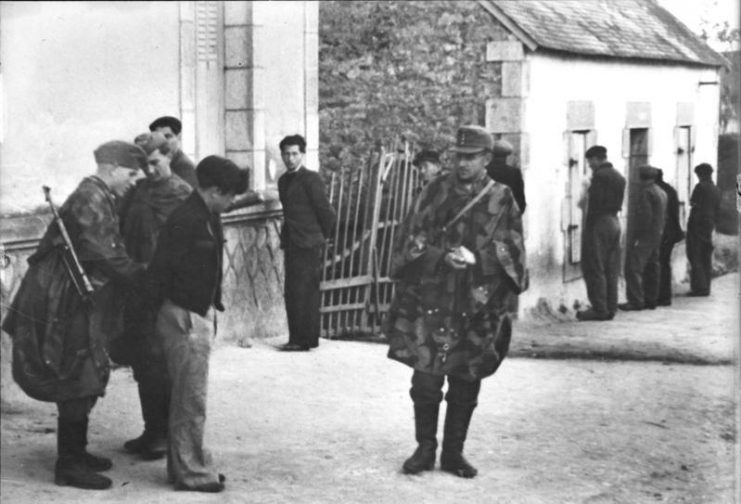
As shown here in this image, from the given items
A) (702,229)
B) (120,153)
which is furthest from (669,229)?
(120,153)

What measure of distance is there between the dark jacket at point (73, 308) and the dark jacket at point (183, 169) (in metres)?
0.32

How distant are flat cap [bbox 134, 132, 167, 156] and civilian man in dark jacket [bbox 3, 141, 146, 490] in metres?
0.03

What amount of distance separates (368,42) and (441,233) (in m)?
2.70

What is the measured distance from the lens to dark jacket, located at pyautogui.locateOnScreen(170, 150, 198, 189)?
4805 mm

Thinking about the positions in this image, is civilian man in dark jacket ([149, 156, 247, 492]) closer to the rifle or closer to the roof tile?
the rifle

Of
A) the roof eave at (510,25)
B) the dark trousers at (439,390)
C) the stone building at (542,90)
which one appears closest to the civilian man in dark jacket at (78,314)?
the dark trousers at (439,390)

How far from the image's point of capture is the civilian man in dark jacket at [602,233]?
5750mm

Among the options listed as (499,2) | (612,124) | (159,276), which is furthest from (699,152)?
(499,2)

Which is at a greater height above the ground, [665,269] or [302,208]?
[302,208]

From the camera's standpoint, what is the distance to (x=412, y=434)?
5.35 m

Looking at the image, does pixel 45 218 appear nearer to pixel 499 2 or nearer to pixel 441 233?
pixel 441 233

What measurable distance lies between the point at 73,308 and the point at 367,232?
3132 millimetres

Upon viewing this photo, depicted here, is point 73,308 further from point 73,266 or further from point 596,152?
point 596,152

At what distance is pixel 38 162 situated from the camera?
14.2 feet
